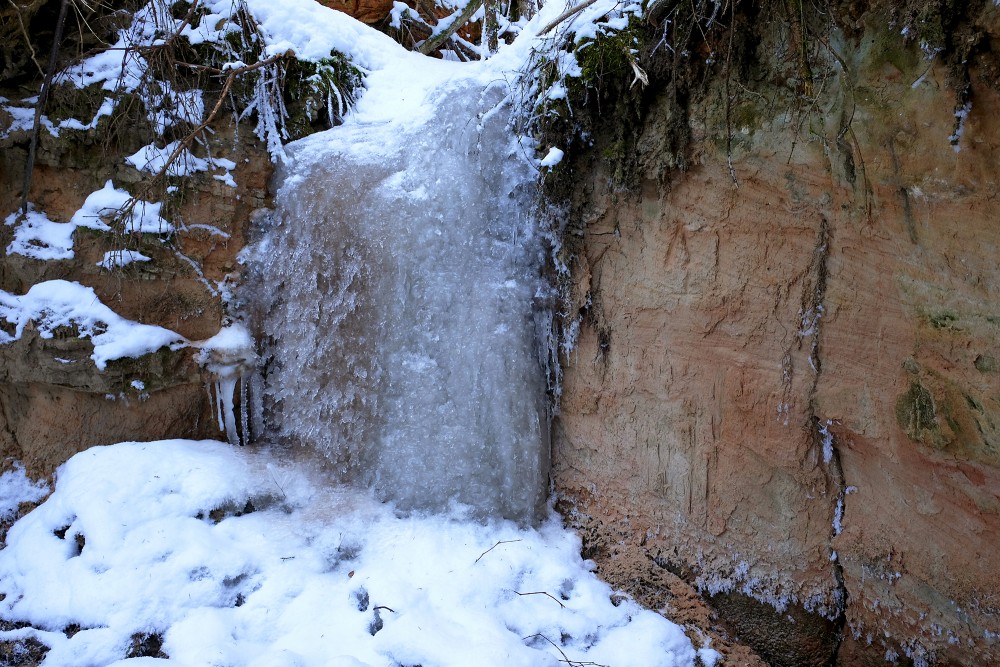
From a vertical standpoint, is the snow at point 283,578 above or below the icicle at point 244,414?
below

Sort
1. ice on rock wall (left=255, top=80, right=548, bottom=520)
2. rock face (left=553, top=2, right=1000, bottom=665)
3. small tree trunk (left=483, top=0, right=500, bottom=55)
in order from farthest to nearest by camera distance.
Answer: small tree trunk (left=483, top=0, right=500, bottom=55), ice on rock wall (left=255, top=80, right=548, bottom=520), rock face (left=553, top=2, right=1000, bottom=665)

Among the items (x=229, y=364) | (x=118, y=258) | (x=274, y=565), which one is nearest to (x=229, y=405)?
(x=229, y=364)

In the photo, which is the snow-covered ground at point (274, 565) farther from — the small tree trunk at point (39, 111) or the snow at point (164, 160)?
the snow at point (164, 160)

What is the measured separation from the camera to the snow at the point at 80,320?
158 inches

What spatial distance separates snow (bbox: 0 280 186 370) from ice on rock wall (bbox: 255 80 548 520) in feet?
2.78

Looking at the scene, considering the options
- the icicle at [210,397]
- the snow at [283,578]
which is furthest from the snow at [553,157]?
the icicle at [210,397]

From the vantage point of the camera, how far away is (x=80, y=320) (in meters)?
4.02

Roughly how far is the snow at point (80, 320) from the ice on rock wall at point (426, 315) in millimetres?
846

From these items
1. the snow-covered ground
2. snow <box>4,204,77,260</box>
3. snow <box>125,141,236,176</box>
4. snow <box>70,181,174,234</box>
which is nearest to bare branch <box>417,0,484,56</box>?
the snow-covered ground

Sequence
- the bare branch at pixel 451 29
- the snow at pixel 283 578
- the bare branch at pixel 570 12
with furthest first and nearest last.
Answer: the bare branch at pixel 451 29, the bare branch at pixel 570 12, the snow at pixel 283 578

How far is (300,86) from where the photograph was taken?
4.44m

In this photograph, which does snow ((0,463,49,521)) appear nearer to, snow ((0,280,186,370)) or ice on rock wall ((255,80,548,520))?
snow ((0,280,186,370))

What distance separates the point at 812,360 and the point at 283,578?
2.54 metres

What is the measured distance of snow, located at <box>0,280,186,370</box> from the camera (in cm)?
401
